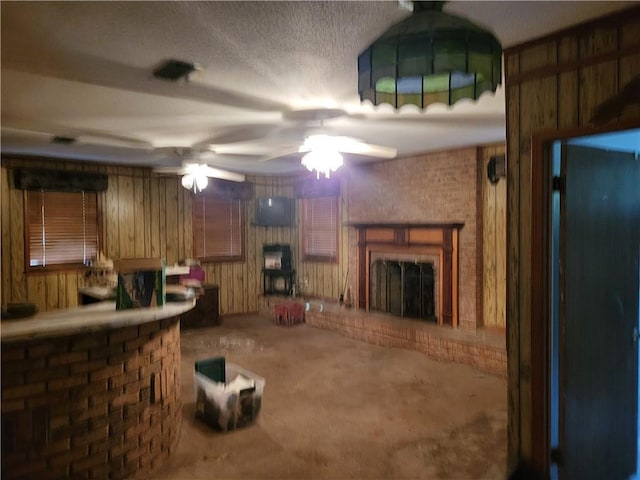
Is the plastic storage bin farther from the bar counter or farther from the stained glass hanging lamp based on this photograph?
the stained glass hanging lamp

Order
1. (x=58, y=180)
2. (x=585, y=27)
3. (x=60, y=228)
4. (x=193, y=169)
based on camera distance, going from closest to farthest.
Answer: (x=585, y=27)
(x=193, y=169)
(x=58, y=180)
(x=60, y=228)

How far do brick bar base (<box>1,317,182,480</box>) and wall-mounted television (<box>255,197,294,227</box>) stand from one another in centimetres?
451

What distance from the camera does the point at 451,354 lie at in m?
4.67

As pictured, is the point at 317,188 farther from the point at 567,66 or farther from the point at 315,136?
the point at 567,66

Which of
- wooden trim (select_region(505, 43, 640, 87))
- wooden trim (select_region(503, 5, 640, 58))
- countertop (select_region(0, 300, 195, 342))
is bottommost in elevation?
countertop (select_region(0, 300, 195, 342))

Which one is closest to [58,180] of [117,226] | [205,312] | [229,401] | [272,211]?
[117,226]

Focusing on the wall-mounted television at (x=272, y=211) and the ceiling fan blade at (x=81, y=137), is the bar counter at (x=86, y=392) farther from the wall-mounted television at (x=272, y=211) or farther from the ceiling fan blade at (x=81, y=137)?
the wall-mounted television at (x=272, y=211)

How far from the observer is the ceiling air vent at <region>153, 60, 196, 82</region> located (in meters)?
2.38

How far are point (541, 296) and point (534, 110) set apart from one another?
3.02 ft

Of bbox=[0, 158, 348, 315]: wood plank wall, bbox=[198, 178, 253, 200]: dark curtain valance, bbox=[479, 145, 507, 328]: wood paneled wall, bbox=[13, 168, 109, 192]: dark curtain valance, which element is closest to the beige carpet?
bbox=[479, 145, 507, 328]: wood paneled wall

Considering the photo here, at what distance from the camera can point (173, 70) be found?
2457mm

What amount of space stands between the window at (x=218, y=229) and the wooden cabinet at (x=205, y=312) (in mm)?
614

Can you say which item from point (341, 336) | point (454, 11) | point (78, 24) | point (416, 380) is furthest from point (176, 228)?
point (454, 11)

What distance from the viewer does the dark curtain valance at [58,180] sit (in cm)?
523
